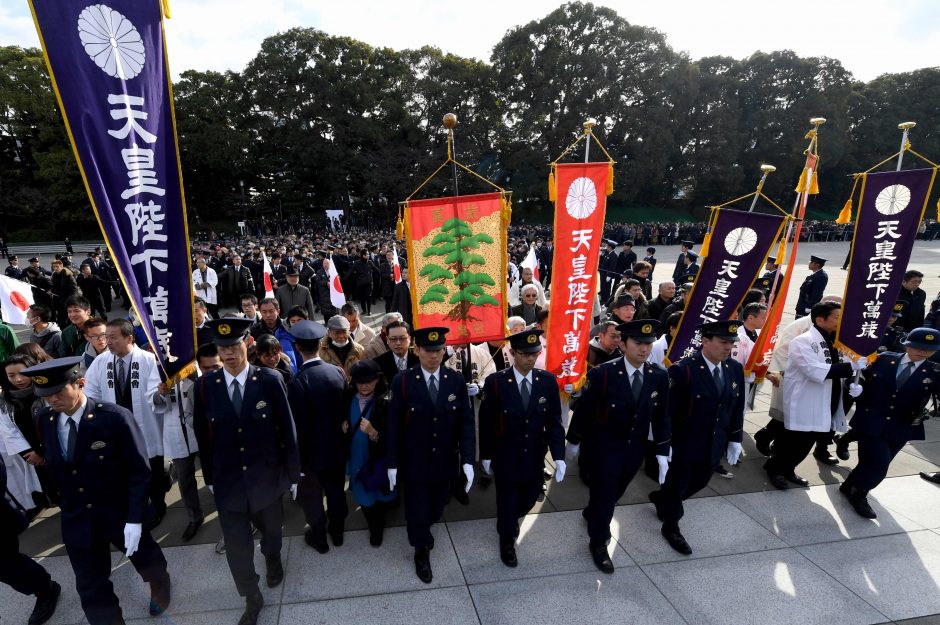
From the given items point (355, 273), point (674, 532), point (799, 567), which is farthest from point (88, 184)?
point (355, 273)

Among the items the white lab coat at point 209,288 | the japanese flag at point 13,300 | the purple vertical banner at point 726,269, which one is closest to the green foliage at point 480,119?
the white lab coat at point 209,288

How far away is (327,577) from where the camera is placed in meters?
3.63

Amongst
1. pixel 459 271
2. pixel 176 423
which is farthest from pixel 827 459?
pixel 176 423

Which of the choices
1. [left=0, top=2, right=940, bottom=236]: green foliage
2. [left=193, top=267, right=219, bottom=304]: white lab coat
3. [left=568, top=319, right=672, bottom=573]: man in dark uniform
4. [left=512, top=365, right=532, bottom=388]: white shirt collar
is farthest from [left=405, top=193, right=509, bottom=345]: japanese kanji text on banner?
[left=0, top=2, right=940, bottom=236]: green foliage

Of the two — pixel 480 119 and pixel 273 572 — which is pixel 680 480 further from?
pixel 480 119

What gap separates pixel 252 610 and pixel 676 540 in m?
3.40

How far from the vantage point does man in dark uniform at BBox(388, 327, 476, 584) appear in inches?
142

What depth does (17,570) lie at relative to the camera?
3.12 metres

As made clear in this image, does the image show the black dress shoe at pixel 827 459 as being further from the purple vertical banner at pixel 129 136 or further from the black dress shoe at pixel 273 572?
the purple vertical banner at pixel 129 136

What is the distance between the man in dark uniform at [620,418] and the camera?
3.67m

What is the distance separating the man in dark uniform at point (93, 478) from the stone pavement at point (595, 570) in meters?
0.58

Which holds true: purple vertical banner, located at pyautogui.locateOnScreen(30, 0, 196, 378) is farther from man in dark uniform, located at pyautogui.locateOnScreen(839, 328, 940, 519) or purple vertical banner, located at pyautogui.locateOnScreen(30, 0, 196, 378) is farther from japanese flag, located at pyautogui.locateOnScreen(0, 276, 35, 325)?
man in dark uniform, located at pyautogui.locateOnScreen(839, 328, 940, 519)

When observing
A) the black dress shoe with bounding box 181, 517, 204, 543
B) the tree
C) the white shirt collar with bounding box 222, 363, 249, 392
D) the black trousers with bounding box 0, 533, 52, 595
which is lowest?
the black dress shoe with bounding box 181, 517, 204, 543

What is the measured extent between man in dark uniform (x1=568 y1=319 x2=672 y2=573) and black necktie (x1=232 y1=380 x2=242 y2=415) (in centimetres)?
260
